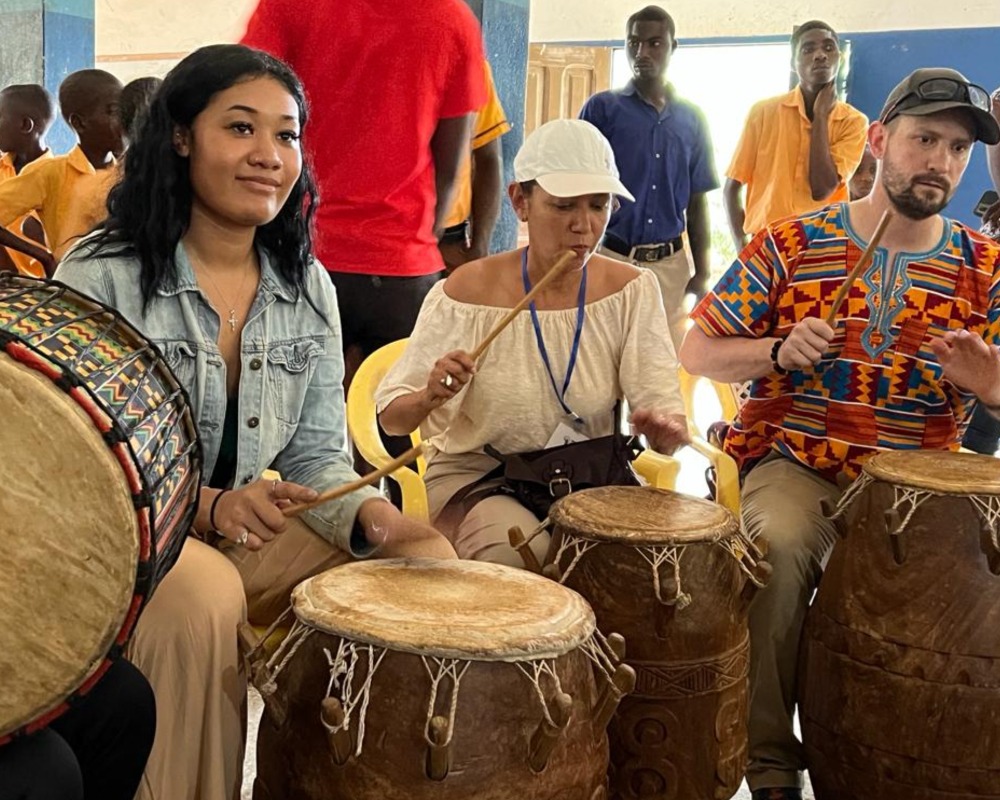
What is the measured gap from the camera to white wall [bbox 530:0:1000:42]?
8227 millimetres

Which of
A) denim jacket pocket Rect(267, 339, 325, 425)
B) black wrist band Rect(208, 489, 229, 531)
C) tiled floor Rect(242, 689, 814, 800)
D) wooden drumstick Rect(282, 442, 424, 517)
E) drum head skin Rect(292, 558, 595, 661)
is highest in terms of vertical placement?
denim jacket pocket Rect(267, 339, 325, 425)

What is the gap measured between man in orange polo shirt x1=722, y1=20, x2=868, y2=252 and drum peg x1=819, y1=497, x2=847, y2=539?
3292mm

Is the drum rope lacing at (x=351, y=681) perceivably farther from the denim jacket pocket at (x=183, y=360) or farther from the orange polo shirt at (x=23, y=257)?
the orange polo shirt at (x=23, y=257)

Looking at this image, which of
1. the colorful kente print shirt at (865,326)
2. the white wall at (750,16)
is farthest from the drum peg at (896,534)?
the white wall at (750,16)

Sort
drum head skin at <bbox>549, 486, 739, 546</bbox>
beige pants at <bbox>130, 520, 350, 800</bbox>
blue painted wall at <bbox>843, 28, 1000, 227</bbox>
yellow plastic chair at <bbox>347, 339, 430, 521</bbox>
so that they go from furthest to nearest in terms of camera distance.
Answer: blue painted wall at <bbox>843, 28, 1000, 227</bbox> → yellow plastic chair at <bbox>347, 339, 430, 521</bbox> → drum head skin at <bbox>549, 486, 739, 546</bbox> → beige pants at <bbox>130, 520, 350, 800</bbox>

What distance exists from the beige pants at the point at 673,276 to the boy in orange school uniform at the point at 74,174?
6.49 feet

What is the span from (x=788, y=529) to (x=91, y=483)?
1.44 metres

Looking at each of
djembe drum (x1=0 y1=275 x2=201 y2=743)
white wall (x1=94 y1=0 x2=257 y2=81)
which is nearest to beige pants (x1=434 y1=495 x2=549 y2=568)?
djembe drum (x1=0 y1=275 x2=201 y2=743)

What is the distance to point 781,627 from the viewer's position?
7.74 feet

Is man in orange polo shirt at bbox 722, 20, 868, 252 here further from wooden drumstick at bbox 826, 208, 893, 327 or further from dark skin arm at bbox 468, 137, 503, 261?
wooden drumstick at bbox 826, 208, 893, 327

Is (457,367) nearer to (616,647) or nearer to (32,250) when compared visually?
(616,647)

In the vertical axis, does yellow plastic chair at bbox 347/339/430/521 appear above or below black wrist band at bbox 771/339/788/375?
below

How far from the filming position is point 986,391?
2396mm

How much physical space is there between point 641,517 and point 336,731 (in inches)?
30.9
